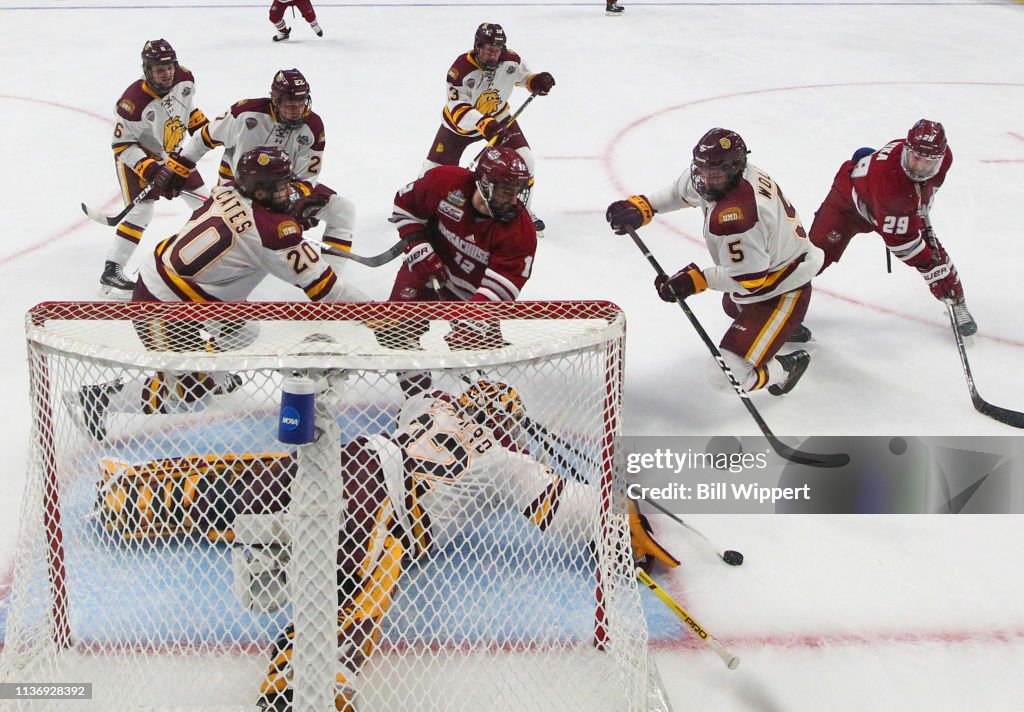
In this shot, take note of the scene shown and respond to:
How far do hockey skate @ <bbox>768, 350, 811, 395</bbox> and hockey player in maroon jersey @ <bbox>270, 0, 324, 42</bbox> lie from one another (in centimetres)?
633

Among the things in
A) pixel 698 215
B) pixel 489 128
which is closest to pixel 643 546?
pixel 489 128

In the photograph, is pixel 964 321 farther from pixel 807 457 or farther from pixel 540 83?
pixel 540 83

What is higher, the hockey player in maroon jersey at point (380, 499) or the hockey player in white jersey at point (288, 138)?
the hockey player in white jersey at point (288, 138)

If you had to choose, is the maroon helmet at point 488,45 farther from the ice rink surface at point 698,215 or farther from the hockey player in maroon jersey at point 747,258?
the hockey player in maroon jersey at point 747,258

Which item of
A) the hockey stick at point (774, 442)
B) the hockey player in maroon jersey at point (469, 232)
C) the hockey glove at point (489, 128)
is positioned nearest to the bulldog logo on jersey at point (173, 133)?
the hockey glove at point (489, 128)

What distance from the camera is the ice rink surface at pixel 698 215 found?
8.50ft

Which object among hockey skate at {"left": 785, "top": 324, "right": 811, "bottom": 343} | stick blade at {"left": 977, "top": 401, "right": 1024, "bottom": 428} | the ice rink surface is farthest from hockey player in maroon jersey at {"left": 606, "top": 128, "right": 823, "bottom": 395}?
stick blade at {"left": 977, "top": 401, "right": 1024, "bottom": 428}

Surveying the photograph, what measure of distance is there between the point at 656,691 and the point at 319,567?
2.65 ft

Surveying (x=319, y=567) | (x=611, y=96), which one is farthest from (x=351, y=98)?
(x=319, y=567)

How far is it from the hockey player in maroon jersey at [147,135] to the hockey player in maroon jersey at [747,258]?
1.87 meters

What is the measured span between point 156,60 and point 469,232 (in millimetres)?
1656

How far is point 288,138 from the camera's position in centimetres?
403

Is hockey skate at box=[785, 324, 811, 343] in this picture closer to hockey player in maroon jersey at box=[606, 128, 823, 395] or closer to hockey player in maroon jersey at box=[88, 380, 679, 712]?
hockey player in maroon jersey at box=[606, 128, 823, 395]

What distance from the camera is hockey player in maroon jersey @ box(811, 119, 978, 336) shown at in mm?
3609
